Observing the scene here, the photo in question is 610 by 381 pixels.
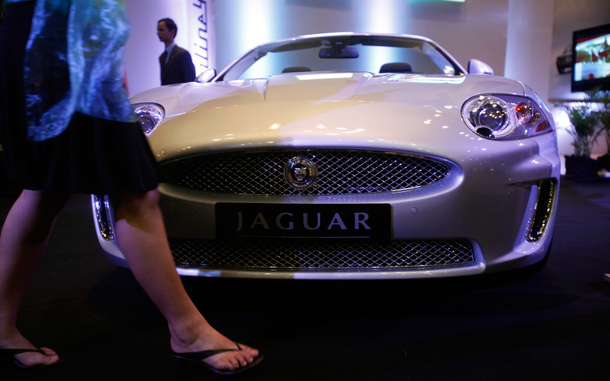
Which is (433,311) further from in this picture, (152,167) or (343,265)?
(152,167)

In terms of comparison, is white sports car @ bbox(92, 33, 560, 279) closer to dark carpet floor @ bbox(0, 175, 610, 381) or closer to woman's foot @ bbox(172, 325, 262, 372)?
dark carpet floor @ bbox(0, 175, 610, 381)

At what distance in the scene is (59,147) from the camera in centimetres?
97

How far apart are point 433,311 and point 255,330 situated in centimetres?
55

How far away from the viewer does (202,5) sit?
216 inches

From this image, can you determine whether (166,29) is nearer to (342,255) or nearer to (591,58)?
(342,255)

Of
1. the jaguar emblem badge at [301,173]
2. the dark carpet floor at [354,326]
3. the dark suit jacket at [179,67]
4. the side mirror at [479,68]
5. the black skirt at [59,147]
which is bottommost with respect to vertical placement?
the dark carpet floor at [354,326]

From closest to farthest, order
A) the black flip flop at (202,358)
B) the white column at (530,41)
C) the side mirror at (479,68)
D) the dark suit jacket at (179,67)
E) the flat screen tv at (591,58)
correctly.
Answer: the black flip flop at (202,358) → the side mirror at (479,68) → the dark suit jacket at (179,67) → the white column at (530,41) → the flat screen tv at (591,58)

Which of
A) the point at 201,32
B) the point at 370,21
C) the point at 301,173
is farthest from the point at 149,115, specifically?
the point at 370,21

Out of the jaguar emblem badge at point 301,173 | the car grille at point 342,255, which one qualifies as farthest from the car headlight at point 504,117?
the jaguar emblem badge at point 301,173

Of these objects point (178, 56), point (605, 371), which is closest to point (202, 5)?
point (178, 56)

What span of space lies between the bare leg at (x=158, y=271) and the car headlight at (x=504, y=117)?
2.94ft

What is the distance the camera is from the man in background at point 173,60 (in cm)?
418

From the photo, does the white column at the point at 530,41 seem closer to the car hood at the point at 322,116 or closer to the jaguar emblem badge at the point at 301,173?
the car hood at the point at 322,116

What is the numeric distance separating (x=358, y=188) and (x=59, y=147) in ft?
2.45
